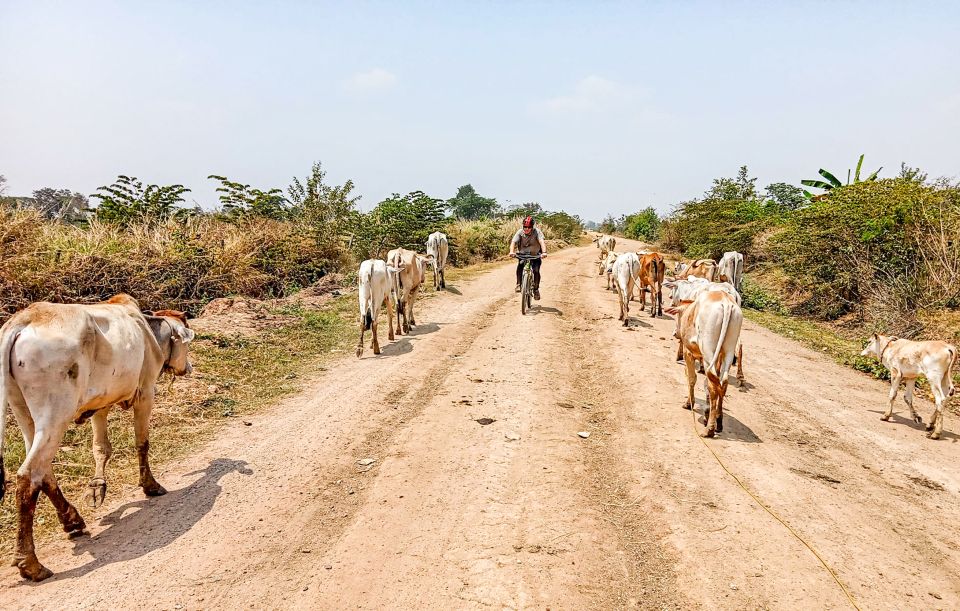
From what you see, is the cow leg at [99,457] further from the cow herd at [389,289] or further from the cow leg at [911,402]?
the cow leg at [911,402]

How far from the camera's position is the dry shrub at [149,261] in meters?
9.56

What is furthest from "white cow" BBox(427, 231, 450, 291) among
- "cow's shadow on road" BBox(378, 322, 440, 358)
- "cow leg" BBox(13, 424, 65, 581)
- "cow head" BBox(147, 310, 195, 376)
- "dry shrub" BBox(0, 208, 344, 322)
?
"cow leg" BBox(13, 424, 65, 581)

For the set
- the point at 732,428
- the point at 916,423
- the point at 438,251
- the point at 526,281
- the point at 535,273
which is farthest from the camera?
the point at 438,251

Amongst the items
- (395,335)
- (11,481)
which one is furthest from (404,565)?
(395,335)

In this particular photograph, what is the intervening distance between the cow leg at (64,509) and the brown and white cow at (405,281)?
7077 millimetres

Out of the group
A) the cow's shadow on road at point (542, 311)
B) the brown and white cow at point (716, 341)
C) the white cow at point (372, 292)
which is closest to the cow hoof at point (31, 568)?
the white cow at point (372, 292)

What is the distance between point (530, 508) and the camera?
4656 millimetres

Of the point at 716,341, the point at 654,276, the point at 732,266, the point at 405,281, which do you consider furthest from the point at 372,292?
the point at 732,266

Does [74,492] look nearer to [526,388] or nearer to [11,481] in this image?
[11,481]

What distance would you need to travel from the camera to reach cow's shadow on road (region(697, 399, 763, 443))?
6316 mm

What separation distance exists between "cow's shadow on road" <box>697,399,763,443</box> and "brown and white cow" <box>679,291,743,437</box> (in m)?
0.10

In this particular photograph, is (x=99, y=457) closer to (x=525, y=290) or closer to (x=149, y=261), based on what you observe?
(x=149, y=261)

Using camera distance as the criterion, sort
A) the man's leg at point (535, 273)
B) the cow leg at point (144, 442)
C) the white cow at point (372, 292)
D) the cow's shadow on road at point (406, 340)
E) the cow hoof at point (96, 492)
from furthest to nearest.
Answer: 1. the man's leg at point (535, 273)
2. the cow's shadow on road at point (406, 340)
3. the white cow at point (372, 292)
4. the cow leg at point (144, 442)
5. the cow hoof at point (96, 492)

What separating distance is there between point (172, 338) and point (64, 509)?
179cm
